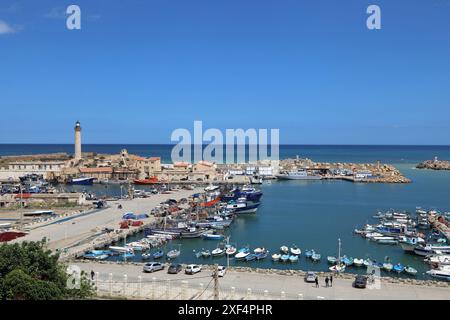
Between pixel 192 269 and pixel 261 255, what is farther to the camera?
pixel 261 255

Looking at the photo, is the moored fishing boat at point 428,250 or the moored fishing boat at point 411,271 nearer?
the moored fishing boat at point 411,271

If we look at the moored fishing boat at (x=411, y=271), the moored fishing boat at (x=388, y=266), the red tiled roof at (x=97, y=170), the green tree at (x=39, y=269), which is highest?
the red tiled roof at (x=97, y=170)

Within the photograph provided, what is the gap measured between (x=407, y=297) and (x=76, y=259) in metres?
9.17

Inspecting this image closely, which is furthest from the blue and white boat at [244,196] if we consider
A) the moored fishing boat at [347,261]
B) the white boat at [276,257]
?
the moored fishing boat at [347,261]

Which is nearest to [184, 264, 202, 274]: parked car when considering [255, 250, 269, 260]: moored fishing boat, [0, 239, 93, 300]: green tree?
[255, 250, 269, 260]: moored fishing boat

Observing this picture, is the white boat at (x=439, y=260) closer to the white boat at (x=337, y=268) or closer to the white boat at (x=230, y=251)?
the white boat at (x=337, y=268)

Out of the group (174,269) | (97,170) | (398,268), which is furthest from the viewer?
(97,170)

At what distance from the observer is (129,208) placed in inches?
909

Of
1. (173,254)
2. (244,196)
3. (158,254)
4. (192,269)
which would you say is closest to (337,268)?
(192,269)

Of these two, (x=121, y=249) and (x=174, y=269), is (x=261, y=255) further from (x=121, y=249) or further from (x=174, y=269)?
(x=121, y=249)

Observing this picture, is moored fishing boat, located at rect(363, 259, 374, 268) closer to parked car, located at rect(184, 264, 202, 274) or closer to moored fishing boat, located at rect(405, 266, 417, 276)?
moored fishing boat, located at rect(405, 266, 417, 276)

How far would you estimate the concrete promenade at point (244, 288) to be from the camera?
9.34 metres

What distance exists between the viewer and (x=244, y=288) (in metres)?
10.0
